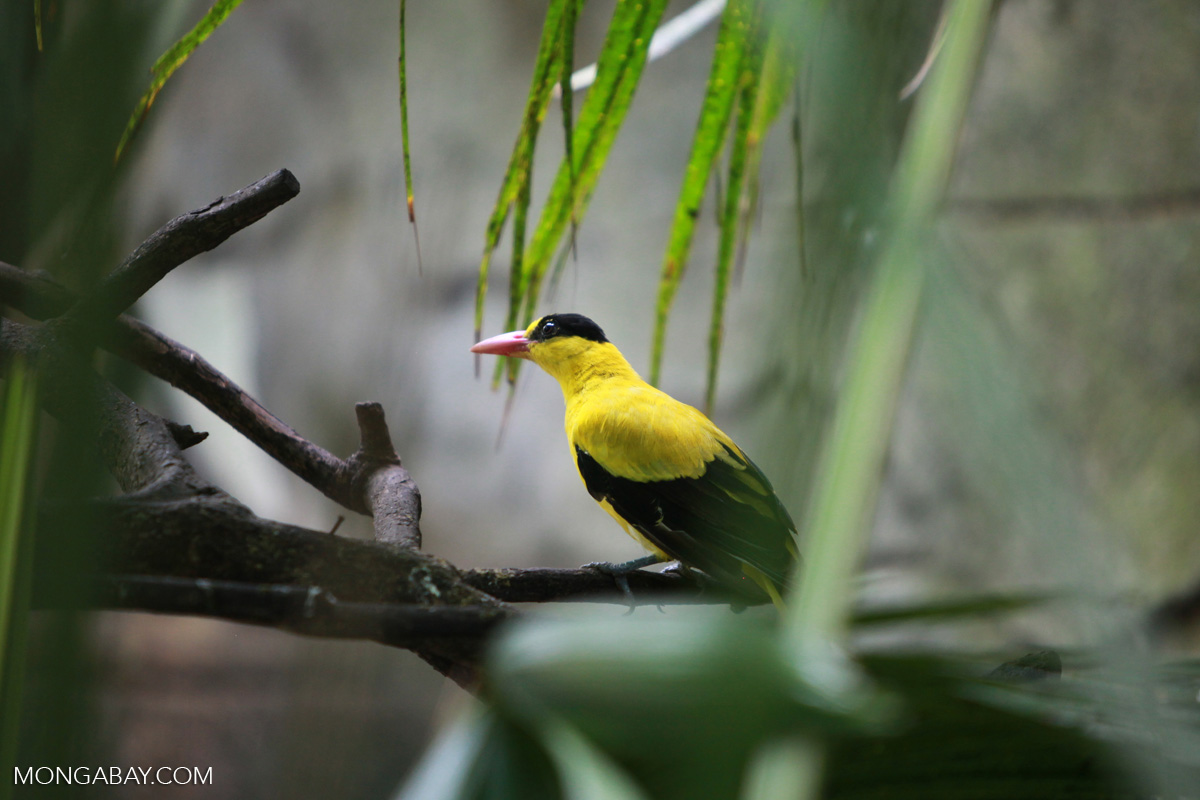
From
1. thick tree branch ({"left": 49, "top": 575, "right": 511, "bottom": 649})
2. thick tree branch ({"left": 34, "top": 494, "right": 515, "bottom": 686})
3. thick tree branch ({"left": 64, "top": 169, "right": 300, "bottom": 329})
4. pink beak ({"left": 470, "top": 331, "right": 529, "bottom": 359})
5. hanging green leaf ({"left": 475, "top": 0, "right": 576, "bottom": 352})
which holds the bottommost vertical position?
thick tree branch ({"left": 49, "top": 575, "right": 511, "bottom": 649})

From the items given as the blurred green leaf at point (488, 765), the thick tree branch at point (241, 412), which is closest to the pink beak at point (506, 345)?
the thick tree branch at point (241, 412)

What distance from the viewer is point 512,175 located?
758mm

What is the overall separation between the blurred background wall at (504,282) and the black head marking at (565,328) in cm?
125

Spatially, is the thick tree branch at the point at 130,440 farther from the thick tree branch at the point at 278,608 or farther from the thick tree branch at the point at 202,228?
the thick tree branch at the point at 278,608

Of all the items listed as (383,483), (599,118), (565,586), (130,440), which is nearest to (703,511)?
(565,586)

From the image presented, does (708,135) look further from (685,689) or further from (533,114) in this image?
(685,689)

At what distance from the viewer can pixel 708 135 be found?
2.50 feet

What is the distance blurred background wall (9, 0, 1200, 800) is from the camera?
314 centimetres

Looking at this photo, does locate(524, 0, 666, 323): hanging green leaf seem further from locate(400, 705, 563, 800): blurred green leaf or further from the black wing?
locate(400, 705, 563, 800): blurred green leaf

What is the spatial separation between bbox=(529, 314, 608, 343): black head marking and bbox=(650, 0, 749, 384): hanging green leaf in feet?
1.68

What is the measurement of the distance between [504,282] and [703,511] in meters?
2.89

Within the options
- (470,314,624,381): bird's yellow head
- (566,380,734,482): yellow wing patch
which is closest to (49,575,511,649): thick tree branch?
(566,380,734,482): yellow wing patch

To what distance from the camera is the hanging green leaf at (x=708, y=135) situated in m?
0.66

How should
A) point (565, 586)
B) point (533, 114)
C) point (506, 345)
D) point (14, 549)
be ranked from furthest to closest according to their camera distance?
1. point (506, 345)
2. point (565, 586)
3. point (533, 114)
4. point (14, 549)
